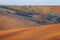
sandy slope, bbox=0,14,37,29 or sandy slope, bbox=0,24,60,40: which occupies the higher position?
sandy slope, bbox=0,14,37,29

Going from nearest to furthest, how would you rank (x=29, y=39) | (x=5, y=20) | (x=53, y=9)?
(x=29, y=39) → (x=5, y=20) → (x=53, y=9)

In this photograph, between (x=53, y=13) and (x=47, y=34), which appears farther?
(x=53, y=13)

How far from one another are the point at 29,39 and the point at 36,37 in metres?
0.05

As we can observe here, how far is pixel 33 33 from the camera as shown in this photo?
2.44 ft

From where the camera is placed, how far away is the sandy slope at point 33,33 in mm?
711

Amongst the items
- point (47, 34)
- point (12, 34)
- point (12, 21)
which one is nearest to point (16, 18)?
point (12, 21)

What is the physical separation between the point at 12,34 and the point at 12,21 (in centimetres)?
13

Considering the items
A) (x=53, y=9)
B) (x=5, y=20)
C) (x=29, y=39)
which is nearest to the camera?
(x=29, y=39)

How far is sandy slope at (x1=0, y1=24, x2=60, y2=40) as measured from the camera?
0.71 m

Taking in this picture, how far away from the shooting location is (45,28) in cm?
79

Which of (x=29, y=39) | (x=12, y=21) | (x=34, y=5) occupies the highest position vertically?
(x=34, y=5)

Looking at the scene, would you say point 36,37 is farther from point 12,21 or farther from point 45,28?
point 12,21

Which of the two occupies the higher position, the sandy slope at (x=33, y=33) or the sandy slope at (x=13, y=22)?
the sandy slope at (x=13, y=22)

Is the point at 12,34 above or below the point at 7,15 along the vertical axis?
below
